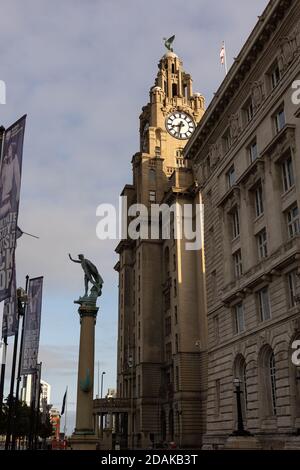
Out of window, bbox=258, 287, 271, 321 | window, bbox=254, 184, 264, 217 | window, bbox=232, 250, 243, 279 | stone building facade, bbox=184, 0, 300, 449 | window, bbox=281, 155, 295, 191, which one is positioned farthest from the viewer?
window, bbox=232, 250, 243, 279

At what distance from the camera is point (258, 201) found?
40.9 metres

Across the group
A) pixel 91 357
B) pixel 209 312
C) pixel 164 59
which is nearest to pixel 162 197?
pixel 164 59

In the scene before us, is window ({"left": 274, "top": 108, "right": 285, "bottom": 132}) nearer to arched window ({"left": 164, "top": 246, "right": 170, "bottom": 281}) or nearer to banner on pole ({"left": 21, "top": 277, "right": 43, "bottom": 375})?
banner on pole ({"left": 21, "top": 277, "right": 43, "bottom": 375})

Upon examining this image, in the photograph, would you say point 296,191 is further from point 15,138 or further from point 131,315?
point 131,315

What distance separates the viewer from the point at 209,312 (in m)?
47.5

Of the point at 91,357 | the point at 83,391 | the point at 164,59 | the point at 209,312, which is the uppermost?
the point at 164,59

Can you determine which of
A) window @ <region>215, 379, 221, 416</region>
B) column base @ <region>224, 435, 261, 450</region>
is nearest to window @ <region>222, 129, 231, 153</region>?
window @ <region>215, 379, 221, 416</region>

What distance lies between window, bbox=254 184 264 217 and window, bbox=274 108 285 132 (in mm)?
4640

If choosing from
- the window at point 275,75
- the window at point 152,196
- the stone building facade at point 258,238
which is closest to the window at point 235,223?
the stone building facade at point 258,238

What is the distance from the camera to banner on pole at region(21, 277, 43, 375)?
3772cm

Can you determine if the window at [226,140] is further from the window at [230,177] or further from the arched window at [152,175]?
the arched window at [152,175]

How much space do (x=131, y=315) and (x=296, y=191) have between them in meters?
70.5

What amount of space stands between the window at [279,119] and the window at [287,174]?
261 cm

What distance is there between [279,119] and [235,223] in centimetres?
1018
